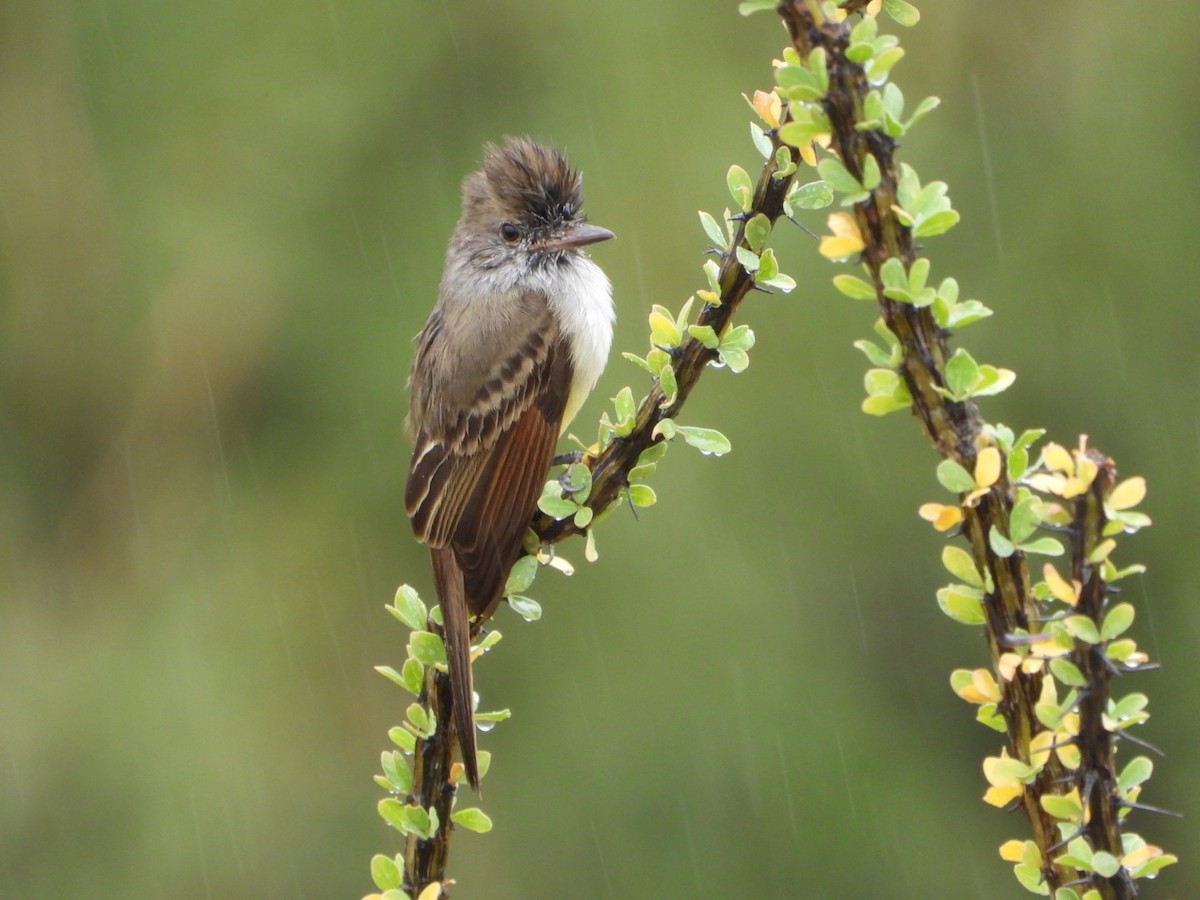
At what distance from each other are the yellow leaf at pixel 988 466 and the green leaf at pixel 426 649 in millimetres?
974

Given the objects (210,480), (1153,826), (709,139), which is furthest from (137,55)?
(1153,826)

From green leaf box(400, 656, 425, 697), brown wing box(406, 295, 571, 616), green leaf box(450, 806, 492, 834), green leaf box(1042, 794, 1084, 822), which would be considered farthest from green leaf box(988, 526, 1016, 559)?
brown wing box(406, 295, 571, 616)

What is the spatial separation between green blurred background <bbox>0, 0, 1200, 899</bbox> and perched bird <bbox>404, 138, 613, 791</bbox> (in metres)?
2.53

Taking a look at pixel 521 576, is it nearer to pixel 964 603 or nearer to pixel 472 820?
pixel 472 820

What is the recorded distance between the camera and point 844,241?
1404 millimetres

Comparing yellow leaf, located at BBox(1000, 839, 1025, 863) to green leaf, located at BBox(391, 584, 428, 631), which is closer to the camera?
yellow leaf, located at BBox(1000, 839, 1025, 863)

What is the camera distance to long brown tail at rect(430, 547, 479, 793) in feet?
6.81

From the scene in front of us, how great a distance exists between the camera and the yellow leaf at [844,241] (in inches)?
55.3

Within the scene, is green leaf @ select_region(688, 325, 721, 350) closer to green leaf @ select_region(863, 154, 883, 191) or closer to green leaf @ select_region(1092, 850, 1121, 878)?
green leaf @ select_region(863, 154, 883, 191)

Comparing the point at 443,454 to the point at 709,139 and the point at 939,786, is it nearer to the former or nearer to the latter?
the point at 709,139

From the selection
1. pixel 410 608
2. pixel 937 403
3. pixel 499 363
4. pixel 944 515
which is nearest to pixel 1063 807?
pixel 944 515

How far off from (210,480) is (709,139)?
382 cm

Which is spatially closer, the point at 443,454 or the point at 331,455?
the point at 443,454

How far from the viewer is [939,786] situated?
27.1 ft
